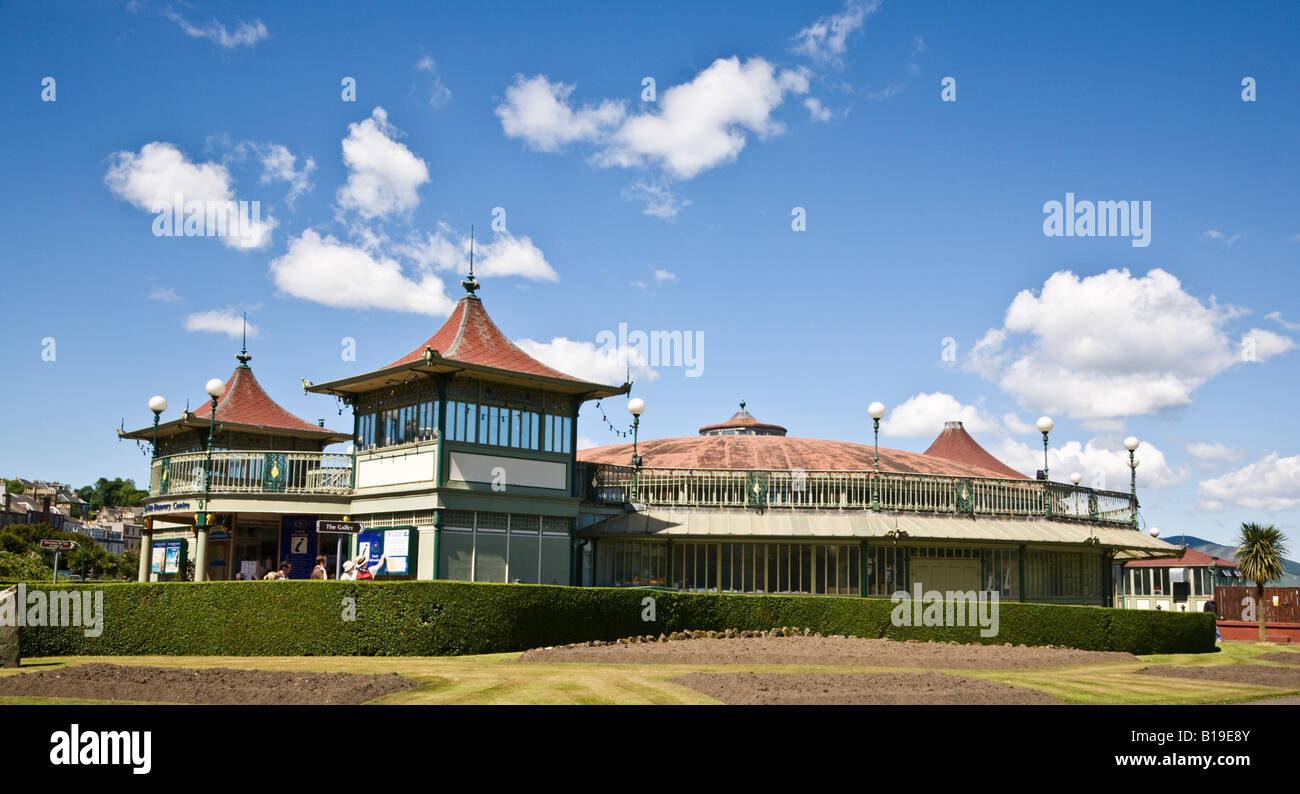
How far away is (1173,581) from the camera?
72500 millimetres

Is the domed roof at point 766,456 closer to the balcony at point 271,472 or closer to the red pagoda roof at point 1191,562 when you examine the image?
the balcony at point 271,472

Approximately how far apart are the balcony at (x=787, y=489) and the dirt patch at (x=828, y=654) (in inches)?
329

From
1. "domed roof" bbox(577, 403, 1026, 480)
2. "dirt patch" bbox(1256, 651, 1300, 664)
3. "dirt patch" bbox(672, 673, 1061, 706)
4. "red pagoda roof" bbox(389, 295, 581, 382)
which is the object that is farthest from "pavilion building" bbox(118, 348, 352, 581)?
"dirt patch" bbox(1256, 651, 1300, 664)

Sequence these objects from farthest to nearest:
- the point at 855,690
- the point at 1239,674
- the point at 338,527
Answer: the point at 338,527
the point at 1239,674
the point at 855,690

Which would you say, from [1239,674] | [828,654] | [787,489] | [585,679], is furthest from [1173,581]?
[585,679]

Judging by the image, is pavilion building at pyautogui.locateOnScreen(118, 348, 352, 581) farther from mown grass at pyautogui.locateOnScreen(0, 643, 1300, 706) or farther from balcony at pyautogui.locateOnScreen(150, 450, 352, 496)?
mown grass at pyautogui.locateOnScreen(0, 643, 1300, 706)

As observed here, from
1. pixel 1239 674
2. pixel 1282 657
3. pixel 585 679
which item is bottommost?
pixel 1282 657

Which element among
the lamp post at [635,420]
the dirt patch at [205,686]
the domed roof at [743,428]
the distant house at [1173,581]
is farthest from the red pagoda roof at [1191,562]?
the dirt patch at [205,686]

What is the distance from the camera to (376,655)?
22875mm

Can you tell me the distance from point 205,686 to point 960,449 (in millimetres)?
60959

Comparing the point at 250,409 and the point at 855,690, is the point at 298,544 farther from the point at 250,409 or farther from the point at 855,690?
the point at 855,690
